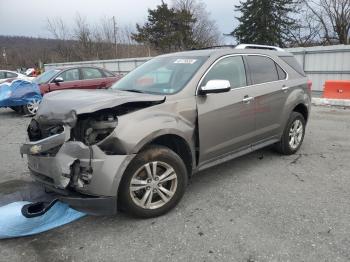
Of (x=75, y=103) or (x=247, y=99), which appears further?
(x=247, y=99)

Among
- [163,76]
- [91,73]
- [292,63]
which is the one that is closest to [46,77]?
[91,73]

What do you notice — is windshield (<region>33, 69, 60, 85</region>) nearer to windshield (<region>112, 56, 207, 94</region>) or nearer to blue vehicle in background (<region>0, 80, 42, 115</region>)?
blue vehicle in background (<region>0, 80, 42, 115</region>)

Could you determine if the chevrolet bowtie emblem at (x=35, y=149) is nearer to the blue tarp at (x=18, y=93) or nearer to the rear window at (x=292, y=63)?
the rear window at (x=292, y=63)

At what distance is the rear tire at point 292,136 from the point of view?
5.32 m

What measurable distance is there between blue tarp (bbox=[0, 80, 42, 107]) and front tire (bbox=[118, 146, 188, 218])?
8.54 meters

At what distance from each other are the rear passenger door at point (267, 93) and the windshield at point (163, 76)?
3.01ft

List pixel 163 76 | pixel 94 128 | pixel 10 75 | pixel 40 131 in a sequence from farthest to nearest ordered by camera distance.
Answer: pixel 10 75 < pixel 163 76 < pixel 40 131 < pixel 94 128

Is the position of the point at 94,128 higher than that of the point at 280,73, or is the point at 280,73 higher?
the point at 280,73

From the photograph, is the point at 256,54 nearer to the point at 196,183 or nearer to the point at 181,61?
the point at 181,61

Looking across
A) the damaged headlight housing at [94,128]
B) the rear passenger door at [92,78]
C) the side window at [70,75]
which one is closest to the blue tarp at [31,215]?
the damaged headlight housing at [94,128]

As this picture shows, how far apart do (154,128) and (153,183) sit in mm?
571

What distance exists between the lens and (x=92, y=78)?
38.6 feet

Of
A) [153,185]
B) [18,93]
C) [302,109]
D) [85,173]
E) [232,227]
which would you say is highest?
[18,93]

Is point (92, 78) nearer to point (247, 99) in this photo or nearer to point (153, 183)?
point (247, 99)
